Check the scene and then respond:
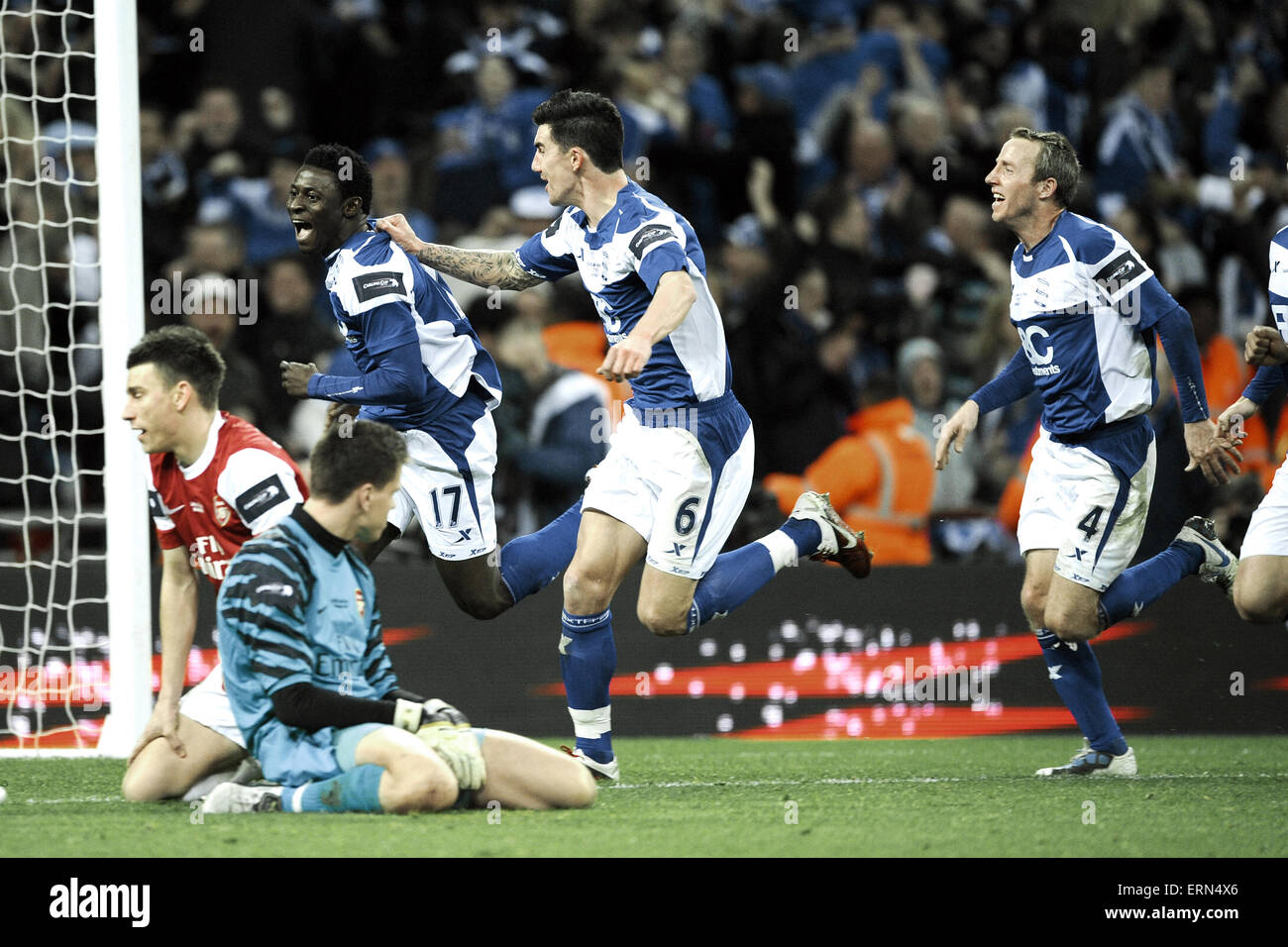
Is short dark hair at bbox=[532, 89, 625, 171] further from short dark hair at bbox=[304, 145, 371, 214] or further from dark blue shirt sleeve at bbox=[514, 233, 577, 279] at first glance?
short dark hair at bbox=[304, 145, 371, 214]

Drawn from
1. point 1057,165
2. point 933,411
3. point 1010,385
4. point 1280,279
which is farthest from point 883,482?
point 1280,279

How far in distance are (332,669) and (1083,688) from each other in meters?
2.77

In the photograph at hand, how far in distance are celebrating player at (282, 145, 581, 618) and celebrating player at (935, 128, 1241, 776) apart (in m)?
1.66

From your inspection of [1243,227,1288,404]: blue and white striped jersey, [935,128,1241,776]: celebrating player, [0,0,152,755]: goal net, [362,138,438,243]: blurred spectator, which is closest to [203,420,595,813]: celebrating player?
[935,128,1241,776]: celebrating player

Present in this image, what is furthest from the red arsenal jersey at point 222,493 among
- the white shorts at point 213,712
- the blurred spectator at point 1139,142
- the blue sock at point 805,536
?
the blurred spectator at point 1139,142

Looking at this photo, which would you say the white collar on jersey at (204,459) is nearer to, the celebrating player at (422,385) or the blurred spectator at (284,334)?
the celebrating player at (422,385)

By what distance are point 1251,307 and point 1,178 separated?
7.24m

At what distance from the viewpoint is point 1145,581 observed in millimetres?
5891

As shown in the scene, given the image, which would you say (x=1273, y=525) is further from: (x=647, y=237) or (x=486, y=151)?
(x=486, y=151)

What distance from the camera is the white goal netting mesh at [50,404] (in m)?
7.12

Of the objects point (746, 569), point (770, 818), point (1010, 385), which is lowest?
point (770, 818)

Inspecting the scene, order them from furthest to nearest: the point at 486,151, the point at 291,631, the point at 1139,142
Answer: the point at 1139,142
the point at 486,151
the point at 291,631

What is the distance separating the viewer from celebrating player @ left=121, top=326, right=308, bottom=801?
4.94 m

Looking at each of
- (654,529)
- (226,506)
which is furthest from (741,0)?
(226,506)
